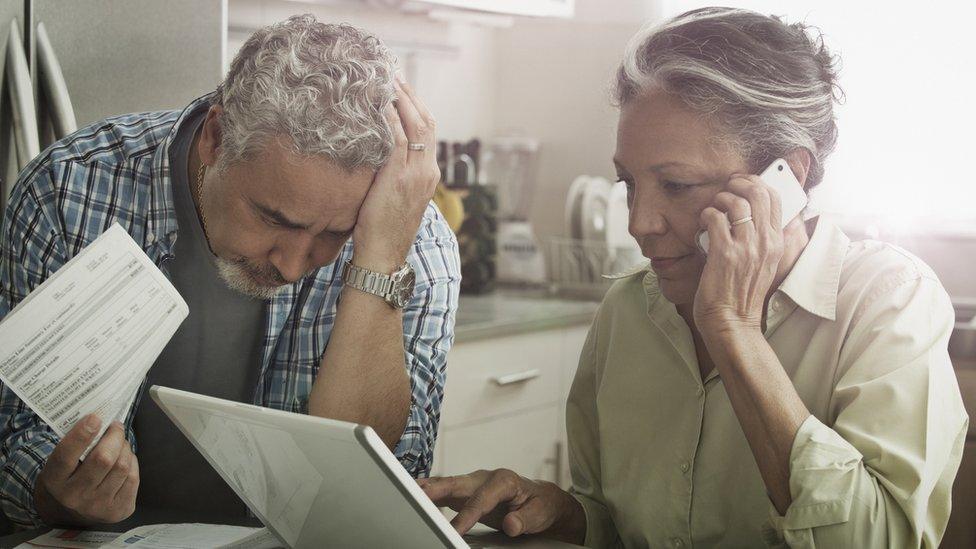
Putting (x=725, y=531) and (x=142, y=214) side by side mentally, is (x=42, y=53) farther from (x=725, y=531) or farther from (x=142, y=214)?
(x=725, y=531)

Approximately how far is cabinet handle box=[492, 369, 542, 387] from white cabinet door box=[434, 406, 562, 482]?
100 millimetres

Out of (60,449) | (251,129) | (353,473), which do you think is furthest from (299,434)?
(251,129)

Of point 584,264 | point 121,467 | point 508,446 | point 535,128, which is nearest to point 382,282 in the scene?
point 121,467

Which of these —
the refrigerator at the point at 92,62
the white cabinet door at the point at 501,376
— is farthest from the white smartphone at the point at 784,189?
the white cabinet door at the point at 501,376

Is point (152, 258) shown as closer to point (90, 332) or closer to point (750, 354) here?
point (90, 332)

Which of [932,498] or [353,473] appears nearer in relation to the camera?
[353,473]

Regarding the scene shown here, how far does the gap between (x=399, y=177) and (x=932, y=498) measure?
74 cm

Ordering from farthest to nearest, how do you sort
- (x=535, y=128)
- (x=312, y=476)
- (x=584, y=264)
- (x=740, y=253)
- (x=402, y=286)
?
(x=535, y=128) < (x=584, y=264) < (x=402, y=286) < (x=740, y=253) < (x=312, y=476)

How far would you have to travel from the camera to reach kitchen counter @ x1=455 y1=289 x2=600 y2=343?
258 cm

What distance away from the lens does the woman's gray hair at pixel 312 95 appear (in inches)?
49.0

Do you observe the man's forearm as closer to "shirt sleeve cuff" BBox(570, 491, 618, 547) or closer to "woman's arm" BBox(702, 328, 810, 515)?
"shirt sleeve cuff" BBox(570, 491, 618, 547)

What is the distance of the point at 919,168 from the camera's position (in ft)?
9.12

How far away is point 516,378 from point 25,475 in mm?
1565

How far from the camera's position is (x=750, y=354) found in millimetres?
1151
